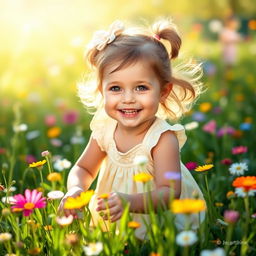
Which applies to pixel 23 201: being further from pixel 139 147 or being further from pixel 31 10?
pixel 31 10

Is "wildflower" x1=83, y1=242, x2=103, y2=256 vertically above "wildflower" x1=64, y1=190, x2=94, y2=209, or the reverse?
"wildflower" x1=64, y1=190, x2=94, y2=209

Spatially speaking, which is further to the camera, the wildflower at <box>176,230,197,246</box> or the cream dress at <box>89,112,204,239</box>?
the cream dress at <box>89,112,204,239</box>

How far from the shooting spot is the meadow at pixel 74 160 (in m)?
1.41

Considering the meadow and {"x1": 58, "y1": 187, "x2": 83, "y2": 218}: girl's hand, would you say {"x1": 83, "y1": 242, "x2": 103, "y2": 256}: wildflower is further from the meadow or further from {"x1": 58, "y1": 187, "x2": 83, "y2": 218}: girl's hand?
{"x1": 58, "y1": 187, "x2": 83, "y2": 218}: girl's hand

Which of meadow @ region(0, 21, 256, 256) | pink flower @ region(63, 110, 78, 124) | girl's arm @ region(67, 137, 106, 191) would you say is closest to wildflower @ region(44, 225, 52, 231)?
meadow @ region(0, 21, 256, 256)

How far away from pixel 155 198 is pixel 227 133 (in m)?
1.23

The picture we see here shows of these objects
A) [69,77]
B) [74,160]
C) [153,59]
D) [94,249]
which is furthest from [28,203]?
[69,77]

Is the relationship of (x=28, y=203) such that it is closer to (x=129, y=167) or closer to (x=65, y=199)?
A: (x=65, y=199)

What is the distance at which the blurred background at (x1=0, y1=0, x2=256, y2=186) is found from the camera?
9.52 feet

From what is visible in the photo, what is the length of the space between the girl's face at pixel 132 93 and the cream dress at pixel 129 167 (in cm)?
7

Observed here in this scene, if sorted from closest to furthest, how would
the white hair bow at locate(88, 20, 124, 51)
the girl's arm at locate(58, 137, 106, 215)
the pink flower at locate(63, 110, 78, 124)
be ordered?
the white hair bow at locate(88, 20, 124, 51) → the girl's arm at locate(58, 137, 106, 215) → the pink flower at locate(63, 110, 78, 124)

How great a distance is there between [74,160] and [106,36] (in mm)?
905

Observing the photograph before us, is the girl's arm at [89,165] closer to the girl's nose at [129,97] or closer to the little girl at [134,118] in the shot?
the little girl at [134,118]

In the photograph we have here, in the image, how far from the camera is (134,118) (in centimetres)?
179
